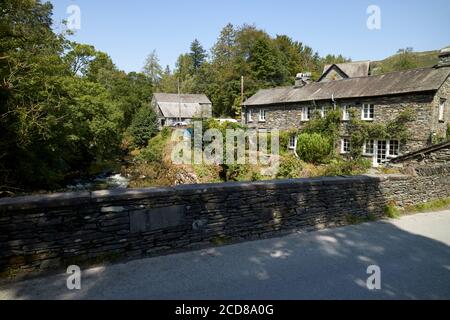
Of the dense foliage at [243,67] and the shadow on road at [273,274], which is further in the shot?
the dense foliage at [243,67]

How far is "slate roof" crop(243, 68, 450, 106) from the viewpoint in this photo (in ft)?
65.5

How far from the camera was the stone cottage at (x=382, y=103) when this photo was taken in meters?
19.7

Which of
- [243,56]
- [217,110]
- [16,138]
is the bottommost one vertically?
[16,138]

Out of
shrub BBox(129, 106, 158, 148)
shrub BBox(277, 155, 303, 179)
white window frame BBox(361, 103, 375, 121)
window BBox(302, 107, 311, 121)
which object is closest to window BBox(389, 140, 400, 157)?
white window frame BBox(361, 103, 375, 121)

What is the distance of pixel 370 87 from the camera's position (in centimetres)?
2317

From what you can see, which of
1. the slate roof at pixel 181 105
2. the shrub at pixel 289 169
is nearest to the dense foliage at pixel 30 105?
the shrub at pixel 289 169

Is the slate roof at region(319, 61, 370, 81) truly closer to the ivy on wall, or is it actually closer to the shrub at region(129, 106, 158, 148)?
the ivy on wall

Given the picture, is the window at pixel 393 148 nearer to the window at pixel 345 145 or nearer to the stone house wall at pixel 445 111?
the stone house wall at pixel 445 111

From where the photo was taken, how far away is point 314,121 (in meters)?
25.5

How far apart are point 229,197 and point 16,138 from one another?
1016 cm

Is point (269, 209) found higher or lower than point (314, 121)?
lower

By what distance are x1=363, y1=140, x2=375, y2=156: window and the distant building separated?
30383 millimetres
